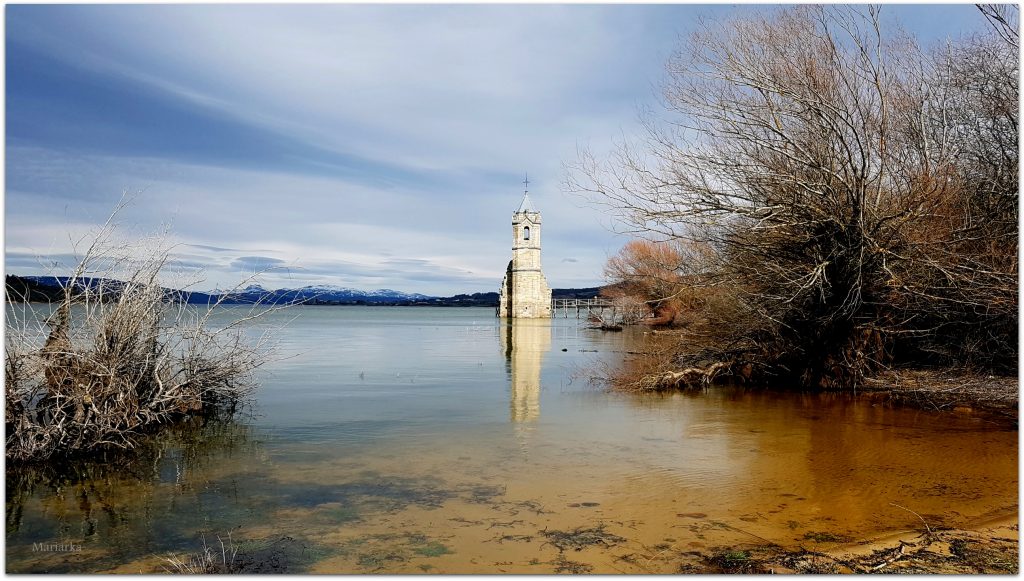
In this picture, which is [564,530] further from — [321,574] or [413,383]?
[413,383]

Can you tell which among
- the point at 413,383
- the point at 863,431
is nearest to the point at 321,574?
the point at 863,431

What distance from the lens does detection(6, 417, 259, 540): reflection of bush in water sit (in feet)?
22.9

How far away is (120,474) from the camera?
8.12m

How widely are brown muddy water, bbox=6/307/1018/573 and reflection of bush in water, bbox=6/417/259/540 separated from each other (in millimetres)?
36

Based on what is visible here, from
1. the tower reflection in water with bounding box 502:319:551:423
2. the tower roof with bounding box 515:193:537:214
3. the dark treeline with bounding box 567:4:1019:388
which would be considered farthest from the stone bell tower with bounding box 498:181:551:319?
the dark treeline with bounding box 567:4:1019:388

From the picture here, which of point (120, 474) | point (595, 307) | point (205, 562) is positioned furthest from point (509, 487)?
point (595, 307)

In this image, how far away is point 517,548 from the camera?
5793 millimetres

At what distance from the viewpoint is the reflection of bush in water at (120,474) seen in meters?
6.97

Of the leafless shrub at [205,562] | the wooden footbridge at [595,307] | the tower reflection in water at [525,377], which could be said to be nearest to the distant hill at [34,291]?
the leafless shrub at [205,562]

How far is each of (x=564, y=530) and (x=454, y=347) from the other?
2484cm

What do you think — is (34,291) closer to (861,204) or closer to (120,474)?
(120,474)

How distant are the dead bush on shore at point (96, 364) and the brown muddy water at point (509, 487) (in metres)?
0.58

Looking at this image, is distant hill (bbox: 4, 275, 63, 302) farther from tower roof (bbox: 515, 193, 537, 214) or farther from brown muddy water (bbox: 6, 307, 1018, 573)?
tower roof (bbox: 515, 193, 537, 214)

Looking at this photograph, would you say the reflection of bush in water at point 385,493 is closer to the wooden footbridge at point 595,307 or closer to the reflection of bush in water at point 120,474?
the reflection of bush in water at point 120,474
